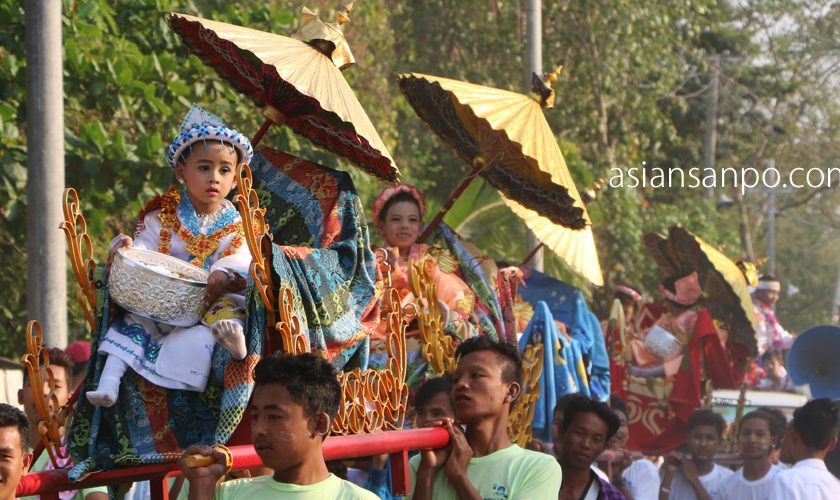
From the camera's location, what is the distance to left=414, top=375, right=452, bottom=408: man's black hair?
7.14 metres

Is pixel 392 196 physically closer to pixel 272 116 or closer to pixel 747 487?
pixel 272 116

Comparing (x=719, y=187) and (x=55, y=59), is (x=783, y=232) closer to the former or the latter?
(x=719, y=187)

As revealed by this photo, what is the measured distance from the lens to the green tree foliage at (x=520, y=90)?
10.7 meters

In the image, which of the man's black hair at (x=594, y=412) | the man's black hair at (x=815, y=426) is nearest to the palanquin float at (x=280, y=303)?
the man's black hair at (x=594, y=412)

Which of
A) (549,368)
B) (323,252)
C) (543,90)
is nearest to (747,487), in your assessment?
(549,368)

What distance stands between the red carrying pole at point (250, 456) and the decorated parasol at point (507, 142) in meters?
3.17

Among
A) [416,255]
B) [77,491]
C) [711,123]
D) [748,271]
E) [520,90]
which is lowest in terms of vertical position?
[77,491]

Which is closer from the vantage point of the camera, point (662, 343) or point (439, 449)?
point (439, 449)

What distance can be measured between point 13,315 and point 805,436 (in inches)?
220

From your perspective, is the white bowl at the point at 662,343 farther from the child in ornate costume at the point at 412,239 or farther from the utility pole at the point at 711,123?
the utility pole at the point at 711,123

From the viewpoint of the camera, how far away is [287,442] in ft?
14.6

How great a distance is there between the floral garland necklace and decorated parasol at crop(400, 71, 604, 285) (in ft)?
9.03

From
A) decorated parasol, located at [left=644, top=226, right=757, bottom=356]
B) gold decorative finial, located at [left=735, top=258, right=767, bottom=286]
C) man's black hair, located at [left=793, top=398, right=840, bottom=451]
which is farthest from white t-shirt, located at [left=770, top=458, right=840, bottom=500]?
gold decorative finial, located at [left=735, top=258, right=767, bottom=286]

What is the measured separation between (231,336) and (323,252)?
736 mm
